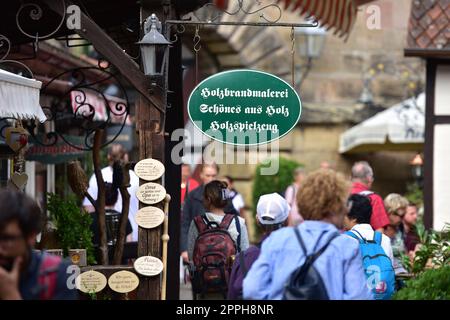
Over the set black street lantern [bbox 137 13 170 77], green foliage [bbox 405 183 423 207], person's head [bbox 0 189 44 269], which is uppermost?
black street lantern [bbox 137 13 170 77]

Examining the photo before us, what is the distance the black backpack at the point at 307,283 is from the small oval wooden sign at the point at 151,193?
85.6 inches

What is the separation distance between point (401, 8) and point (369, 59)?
132 centimetres

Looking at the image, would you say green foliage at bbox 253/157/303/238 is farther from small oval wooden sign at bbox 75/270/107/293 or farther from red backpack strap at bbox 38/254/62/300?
red backpack strap at bbox 38/254/62/300

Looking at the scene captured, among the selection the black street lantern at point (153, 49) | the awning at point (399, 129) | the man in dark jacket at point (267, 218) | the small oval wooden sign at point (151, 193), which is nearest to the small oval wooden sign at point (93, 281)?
the small oval wooden sign at point (151, 193)

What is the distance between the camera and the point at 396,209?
432 inches

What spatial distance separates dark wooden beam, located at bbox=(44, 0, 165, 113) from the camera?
7.27 metres

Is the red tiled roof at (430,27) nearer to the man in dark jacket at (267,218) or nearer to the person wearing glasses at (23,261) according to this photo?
the man in dark jacket at (267,218)

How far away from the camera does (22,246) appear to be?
4.72 meters

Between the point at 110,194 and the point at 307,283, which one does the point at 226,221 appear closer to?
the point at 110,194

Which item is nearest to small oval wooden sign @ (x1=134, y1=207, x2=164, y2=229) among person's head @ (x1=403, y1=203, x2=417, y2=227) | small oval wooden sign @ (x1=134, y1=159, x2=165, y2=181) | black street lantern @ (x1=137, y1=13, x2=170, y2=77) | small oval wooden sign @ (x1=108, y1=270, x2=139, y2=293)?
small oval wooden sign @ (x1=134, y1=159, x2=165, y2=181)

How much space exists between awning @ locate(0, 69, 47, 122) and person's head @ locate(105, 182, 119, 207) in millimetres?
2469

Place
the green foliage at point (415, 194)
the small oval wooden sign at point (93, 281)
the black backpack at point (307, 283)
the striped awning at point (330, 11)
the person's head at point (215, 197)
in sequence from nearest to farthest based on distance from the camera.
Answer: the black backpack at point (307, 283) → the small oval wooden sign at point (93, 281) → the person's head at point (215, 197) → the striped awning at point (330, 11) → the green foliage at point (415, 194)

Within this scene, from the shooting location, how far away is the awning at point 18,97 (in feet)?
21.8
